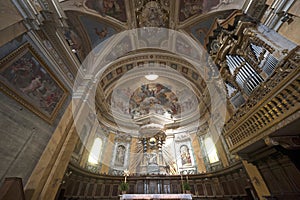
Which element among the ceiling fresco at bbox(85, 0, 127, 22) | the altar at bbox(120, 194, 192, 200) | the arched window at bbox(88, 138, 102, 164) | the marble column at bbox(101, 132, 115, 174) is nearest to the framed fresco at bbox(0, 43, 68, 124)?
the arched window at bbox(88, 138, 102, 164)

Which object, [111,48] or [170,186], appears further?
[111,48]

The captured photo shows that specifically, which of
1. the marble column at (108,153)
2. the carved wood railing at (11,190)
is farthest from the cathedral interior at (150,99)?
the marble column at (108,153)

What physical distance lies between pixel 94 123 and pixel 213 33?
10.6 meters

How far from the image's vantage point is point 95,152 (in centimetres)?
938

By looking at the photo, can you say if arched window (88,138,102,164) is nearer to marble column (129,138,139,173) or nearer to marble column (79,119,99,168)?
marble column (79,119,99,168)

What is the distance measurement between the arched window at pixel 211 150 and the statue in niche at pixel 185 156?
5.73ft

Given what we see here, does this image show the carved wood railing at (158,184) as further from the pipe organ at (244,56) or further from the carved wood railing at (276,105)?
the pipe organ at (244,56)

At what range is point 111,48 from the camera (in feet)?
32.3

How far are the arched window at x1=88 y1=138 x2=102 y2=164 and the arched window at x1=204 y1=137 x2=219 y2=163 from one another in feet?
27.6

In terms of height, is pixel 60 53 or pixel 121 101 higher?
pixel 121 101

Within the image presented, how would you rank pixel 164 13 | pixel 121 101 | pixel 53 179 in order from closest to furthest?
pixel 53 179
pixel 164 13
pixel 121 101

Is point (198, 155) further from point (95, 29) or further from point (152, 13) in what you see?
point (95, 29)

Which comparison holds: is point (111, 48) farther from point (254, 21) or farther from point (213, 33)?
point (254, 21)

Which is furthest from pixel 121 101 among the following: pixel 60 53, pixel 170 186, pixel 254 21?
pixel 254 21
